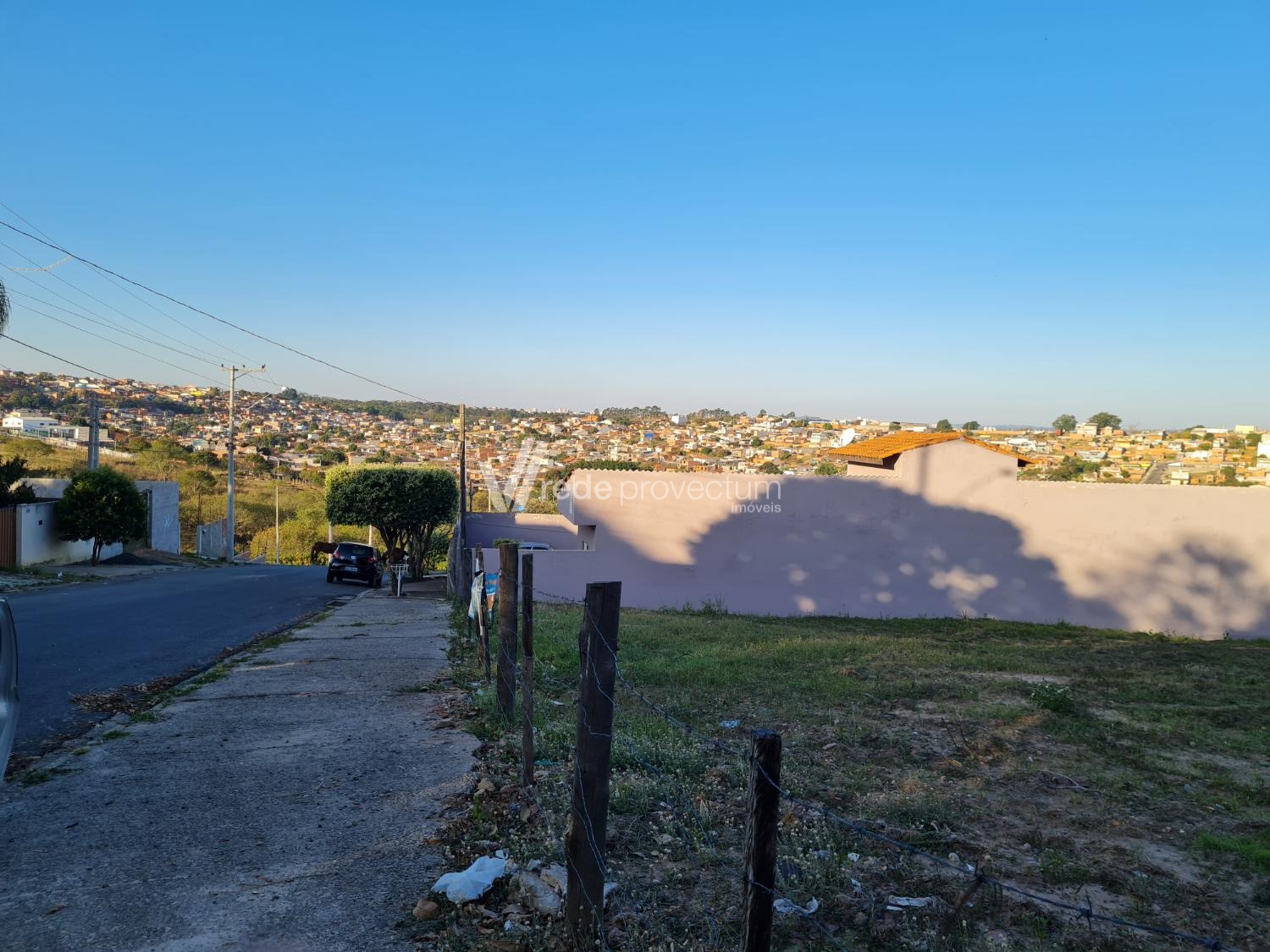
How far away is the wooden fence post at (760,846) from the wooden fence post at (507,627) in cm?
449

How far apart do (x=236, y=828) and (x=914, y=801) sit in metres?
4.04

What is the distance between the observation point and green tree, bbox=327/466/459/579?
31.2 metres

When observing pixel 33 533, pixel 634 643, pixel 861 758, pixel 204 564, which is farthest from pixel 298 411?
pixel 861 758

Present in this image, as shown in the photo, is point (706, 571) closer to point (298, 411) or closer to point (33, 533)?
point (33, 533)

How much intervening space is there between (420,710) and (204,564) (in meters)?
33.6

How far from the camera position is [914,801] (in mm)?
5348

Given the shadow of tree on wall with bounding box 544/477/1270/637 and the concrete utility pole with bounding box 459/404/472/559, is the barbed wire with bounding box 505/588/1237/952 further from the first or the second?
the concrete utility pole with bounding box 459/404/472/559

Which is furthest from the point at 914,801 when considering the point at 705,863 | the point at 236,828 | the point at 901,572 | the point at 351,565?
the point at 351,565

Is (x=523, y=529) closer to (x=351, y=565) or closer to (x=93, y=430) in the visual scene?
(x=351, y=565)

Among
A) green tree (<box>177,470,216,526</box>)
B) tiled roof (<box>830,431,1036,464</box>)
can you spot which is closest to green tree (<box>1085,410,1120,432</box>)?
tiled roof (<box>830,431,1036,464</box>)

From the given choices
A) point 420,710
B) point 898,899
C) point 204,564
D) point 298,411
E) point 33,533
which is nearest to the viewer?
point 898,899

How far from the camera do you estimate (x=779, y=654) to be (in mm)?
11109

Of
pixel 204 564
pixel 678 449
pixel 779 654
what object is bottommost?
pixel 204 564

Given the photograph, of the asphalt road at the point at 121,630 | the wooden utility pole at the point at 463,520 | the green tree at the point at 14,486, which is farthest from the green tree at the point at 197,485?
the asphalt road at the point at 121,630
